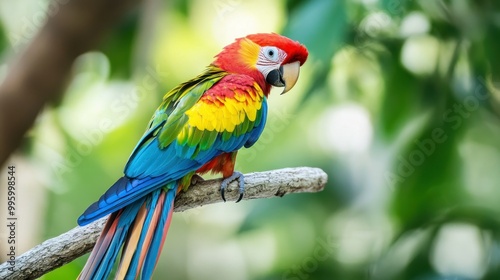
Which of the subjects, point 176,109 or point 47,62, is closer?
point 176,109

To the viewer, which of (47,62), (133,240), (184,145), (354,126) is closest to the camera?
(133,240)

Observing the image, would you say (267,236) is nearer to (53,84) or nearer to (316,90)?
(316,90)

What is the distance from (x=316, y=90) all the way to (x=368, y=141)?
30 cm

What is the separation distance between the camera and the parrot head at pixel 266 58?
1.29m

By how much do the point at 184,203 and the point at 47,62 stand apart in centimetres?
46

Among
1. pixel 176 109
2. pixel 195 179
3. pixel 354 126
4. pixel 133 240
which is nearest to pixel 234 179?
pixel 195 179

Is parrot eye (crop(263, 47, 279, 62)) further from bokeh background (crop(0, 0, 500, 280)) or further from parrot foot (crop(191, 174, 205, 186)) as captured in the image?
bokeh background (crop(0, 0, 500, 280))

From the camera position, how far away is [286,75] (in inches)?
51.8

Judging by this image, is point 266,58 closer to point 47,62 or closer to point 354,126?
point 47,62

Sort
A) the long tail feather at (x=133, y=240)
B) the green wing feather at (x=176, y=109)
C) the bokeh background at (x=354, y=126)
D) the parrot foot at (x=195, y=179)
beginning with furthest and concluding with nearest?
1. the bokeh background at (x=354, y=126)
2. the parrot foot at (x=195, y=179)
3. the green wing feather at (x=176, y=109)
4. the long tail feather at (x=133, y=240)

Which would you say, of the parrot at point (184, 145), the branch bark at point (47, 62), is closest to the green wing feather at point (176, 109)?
the parrot at point (184, 145)

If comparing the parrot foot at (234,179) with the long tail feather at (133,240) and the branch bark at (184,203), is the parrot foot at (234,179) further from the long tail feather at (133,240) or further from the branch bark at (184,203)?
the long tail feather at (133,240)

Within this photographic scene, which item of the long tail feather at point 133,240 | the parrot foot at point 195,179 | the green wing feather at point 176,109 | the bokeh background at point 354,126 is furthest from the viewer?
the bokeh background at point 354,126

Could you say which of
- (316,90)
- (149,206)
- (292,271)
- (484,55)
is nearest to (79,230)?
(149,206)
